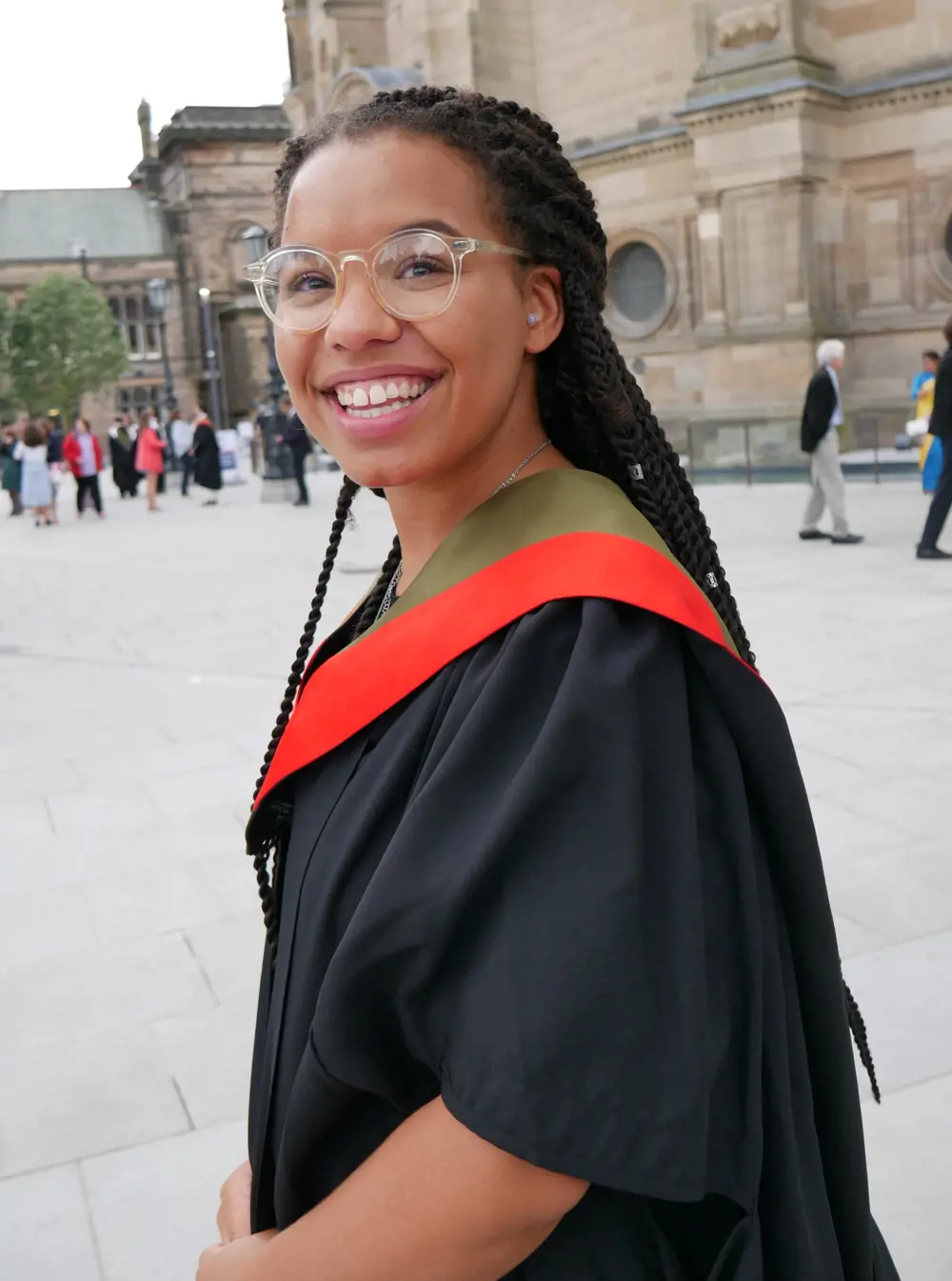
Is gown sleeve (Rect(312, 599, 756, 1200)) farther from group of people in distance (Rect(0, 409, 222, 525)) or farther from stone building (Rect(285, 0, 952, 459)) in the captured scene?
group of people in distance (Rect(0, 409, 222, 525))

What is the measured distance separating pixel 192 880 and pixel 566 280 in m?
3.68

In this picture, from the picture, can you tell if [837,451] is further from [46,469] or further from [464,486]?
[46,469]

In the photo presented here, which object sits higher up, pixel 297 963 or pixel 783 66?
pixel 783 66

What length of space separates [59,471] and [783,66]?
113 feet

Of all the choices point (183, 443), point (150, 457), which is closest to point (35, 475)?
point (150, 457)

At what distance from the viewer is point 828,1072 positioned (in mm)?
1269

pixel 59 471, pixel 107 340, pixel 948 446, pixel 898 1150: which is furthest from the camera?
pixel 107 340

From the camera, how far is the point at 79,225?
3024 inches

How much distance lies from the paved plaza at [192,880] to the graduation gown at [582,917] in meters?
1.61

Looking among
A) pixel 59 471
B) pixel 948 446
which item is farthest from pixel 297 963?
pixel 59 471

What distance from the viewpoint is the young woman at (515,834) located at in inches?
39.4

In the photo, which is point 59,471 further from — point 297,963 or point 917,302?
point 297,963

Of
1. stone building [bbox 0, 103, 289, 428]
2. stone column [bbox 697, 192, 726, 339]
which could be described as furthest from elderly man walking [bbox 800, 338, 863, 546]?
stone building [bbox 0, 103, 289, 428]

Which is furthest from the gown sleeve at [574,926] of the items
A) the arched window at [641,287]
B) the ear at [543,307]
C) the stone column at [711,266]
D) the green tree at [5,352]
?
the green tree at [5,352]
